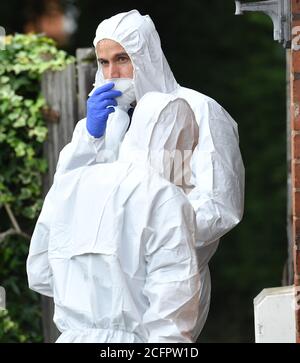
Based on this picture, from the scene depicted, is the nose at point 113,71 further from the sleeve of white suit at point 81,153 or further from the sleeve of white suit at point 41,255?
the sleeve of white suit at point 41,255

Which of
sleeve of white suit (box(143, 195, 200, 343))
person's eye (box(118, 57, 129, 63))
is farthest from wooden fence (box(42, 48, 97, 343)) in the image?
sleeve of white suit (box(143, 195, 200, 343))

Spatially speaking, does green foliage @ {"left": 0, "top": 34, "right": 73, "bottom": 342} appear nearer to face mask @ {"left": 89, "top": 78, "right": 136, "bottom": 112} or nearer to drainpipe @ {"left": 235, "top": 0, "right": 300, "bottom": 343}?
face mask @ {"left": 89, "top": 78, "right": 136, "bottom": 112}

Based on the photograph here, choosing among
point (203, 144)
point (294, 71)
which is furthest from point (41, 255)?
point (294, 71)

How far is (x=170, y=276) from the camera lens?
5461 mm

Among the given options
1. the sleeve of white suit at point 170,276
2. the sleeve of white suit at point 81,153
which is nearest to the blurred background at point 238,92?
the sleeve of white suit at point 81,153

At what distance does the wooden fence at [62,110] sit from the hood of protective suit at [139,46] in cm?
178

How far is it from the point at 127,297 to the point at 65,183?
537 mm

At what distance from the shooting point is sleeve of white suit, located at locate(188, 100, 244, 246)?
21.8 ft

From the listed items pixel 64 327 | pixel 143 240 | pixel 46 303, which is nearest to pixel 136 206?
pixel 143 240

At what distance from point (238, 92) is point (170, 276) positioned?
28.2ft

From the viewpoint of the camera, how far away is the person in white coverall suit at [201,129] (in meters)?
6.57

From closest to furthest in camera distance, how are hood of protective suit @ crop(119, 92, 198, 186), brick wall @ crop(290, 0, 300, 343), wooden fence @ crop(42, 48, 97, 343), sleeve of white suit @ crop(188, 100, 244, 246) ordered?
hood of protective suit @ crop(119, 92, 198, 186)
brick wall @ crop(290, 0, 300, 343)
sleeve of white suit @ crop(188, 100, 244, 246)
wooden fence @ crop(42, 48, 97, 343)

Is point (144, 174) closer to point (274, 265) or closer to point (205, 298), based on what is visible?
point (205, 298)

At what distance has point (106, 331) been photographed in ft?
18.3
